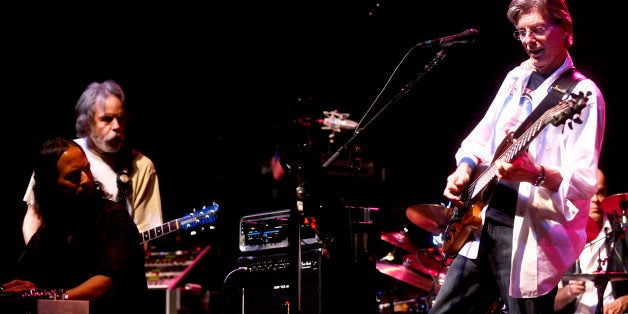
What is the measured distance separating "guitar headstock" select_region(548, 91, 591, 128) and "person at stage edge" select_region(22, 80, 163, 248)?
11.5 ft

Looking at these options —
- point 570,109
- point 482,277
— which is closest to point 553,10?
point 570,109

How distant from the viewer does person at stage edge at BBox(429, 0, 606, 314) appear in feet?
9.63

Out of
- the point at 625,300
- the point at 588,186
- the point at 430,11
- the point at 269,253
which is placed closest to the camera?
the point at 588,186

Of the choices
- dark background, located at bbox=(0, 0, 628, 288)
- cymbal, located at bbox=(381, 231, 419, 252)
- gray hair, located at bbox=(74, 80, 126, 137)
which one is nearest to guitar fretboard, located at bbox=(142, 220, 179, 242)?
gray hair, located at bbox=(74, 80, 126, 137)

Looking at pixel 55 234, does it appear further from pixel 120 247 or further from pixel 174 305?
pixel 174 305

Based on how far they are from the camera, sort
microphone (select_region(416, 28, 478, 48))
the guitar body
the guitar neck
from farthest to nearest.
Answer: microphone (select_region(416, 28, 478, 48)) < the guitar body < the guitar neck

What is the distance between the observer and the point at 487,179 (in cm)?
321

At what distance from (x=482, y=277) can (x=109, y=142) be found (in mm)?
3510

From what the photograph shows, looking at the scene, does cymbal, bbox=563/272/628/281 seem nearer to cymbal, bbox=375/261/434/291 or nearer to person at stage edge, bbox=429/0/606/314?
cymbal, bbox=375/261/434/291

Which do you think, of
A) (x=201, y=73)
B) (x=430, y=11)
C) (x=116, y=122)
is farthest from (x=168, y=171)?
(x=430, y=11)

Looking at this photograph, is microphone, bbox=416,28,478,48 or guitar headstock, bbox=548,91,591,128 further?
microphone, bbox=416,28,478,48

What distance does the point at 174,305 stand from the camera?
7898 millimetres

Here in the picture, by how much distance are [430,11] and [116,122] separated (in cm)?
388

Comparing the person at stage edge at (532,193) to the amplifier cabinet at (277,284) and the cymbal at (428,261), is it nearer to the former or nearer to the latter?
the amplifier cabinet at (277,284)
